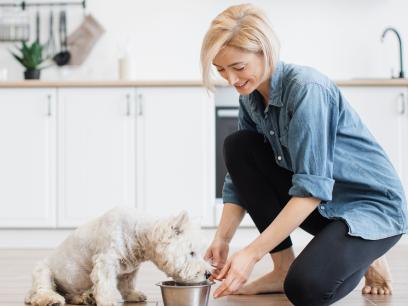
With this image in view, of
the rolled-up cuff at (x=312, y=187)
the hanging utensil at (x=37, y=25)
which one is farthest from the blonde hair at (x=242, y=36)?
the hanging utensil at (x=37, y=25)

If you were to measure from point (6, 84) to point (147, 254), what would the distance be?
252cm

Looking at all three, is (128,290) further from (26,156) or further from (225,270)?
(26,156)

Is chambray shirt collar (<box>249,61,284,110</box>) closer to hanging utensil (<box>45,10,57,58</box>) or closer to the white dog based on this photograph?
the white dog

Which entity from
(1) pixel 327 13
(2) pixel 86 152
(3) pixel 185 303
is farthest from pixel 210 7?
(3) pixel 185 303

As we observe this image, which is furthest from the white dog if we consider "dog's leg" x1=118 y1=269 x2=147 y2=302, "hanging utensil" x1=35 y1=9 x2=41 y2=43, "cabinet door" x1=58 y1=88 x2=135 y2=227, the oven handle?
"hanging utensil" x1=35 y1=9 x2=41 y2=43

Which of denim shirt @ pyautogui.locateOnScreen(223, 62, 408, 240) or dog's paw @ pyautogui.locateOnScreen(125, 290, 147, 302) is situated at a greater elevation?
denim shirt @ pyautogui.locateOnScreen(223, 62, 408, 240)

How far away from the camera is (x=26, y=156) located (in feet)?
14.1

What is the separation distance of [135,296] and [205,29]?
296cm

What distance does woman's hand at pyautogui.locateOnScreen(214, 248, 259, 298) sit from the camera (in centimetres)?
177

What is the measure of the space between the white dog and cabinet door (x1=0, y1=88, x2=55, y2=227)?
6.89ft

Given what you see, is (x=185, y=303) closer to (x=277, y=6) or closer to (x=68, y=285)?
(x=68, y=285)

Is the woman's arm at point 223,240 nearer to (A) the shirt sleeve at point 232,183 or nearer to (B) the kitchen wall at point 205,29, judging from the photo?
(A) the shirt sleeve at point 232,183

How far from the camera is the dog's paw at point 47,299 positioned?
6.78 feet

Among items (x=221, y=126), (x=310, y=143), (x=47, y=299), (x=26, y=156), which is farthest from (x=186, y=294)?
(x=26, y=156)
